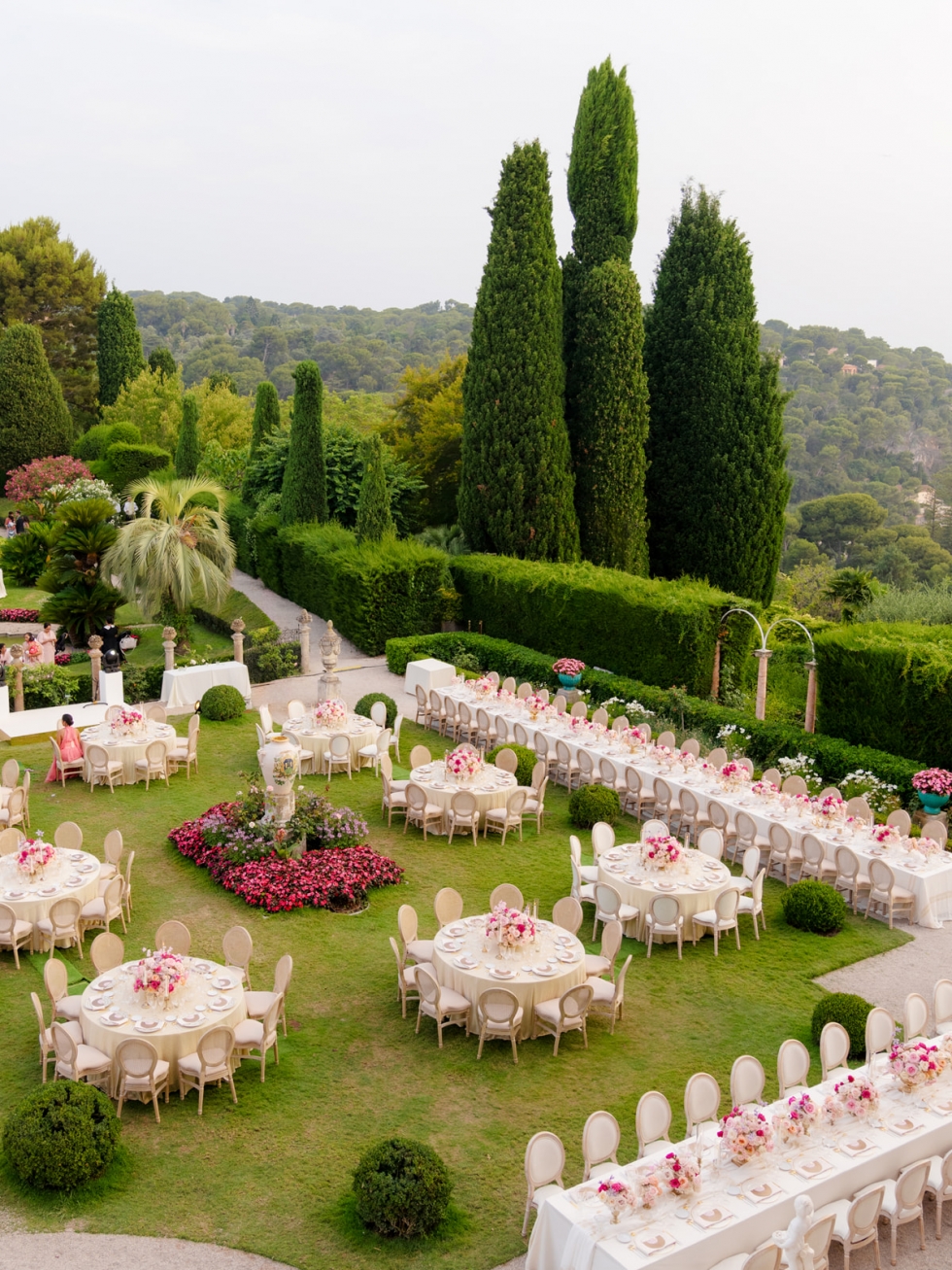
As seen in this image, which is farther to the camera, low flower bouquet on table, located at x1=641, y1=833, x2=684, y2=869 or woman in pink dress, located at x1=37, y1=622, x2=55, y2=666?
woman in pink dress, located at x1=37, y1=622, x2=55, y2=666

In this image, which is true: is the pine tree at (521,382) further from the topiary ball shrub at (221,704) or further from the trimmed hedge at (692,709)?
the topiary ball shrub at (221,704)

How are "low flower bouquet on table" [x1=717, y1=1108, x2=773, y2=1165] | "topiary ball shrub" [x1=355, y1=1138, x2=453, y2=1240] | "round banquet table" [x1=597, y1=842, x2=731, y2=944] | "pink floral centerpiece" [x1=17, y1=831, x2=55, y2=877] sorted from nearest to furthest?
"low flower bouquet on table" [x1=717, y1=1108, x2=773, y2=1165] < "topiary ball shrub" [x1=355, y1=1138, x2=453, y2=1240] < "pink floral centerpiece" [x1=17, y1=831, x2=55, y2=877] < "round banquet table" [x1=597, y1=842, x2=731, y2=944]

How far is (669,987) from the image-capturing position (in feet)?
40.5

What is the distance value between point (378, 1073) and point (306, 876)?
4.12m

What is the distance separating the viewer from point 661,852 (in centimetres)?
1339

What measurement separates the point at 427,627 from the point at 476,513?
359cm

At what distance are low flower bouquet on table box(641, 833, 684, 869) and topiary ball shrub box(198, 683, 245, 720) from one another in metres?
11.1

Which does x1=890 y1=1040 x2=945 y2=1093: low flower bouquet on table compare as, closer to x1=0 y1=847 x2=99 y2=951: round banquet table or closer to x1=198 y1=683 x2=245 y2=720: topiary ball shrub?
x1=0 y1=847 x2=99 y2=951: round banquet table

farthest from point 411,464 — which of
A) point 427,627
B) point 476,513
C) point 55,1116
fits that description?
point 55,1116

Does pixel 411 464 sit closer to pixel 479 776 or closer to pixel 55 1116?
pixel 479 776

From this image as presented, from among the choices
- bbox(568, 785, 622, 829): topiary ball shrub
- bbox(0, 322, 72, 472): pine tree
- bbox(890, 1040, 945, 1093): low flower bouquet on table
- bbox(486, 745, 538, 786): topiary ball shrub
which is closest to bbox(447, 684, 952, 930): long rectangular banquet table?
bbox(486, 745, 538, 786): topiary ball shrub

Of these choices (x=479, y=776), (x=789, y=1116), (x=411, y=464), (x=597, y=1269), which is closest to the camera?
(x=597, y=1269)

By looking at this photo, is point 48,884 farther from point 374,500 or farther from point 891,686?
point 374,500

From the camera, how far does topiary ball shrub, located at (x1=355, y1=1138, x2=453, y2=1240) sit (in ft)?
26.7
